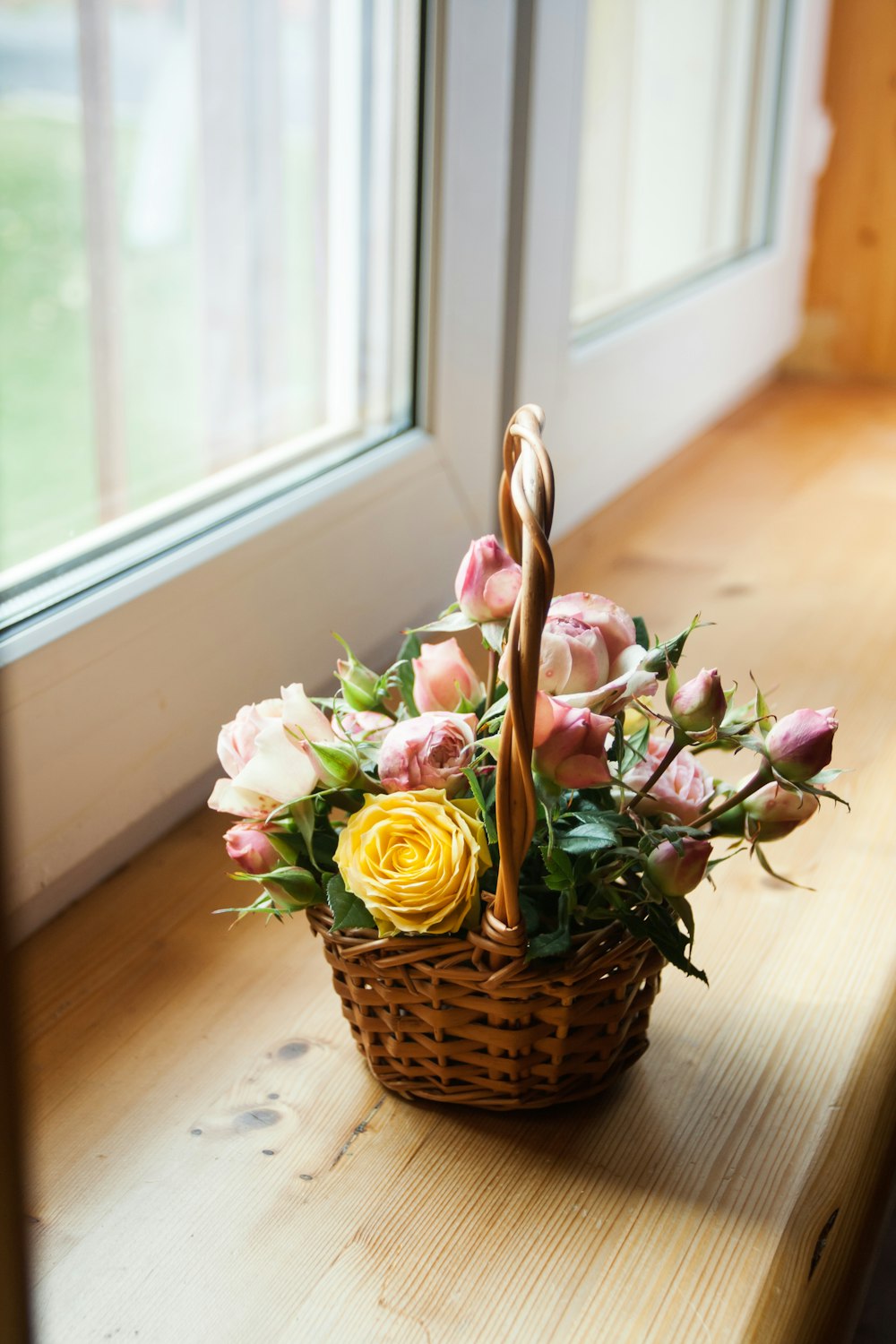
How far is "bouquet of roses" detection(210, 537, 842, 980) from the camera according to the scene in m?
0.49

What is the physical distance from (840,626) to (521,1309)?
0.73 meters

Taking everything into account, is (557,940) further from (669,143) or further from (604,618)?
(669,143)

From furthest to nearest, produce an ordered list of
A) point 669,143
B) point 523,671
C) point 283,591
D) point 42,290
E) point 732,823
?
point 669,143 < point 283,591 < point 42,290 < point 732,823 < point 523,671

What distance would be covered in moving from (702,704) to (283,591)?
0.38m

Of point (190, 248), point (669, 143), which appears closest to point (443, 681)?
point (190, 248)

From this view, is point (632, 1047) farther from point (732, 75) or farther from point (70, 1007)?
point (732, 75)

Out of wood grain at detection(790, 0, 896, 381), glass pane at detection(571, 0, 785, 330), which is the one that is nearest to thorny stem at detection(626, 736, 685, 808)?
glass pane at detection(571, 0, 785, 330)

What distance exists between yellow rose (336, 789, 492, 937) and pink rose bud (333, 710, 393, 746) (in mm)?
54

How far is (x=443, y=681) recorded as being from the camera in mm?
562

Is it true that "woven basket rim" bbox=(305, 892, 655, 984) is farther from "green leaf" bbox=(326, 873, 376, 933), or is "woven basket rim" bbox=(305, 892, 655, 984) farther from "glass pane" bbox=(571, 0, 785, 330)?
"glass pane" bbox=(571, 0, 785, 330)

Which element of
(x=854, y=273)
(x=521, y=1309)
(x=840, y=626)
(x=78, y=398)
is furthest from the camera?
(x=854, y=273)

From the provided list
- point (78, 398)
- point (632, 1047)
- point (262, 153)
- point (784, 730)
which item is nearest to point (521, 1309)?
point (632, 1047)

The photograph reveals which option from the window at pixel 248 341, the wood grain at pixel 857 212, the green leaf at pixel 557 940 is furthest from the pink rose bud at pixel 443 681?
the wood grain at pixel 857 212

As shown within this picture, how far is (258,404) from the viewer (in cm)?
91
